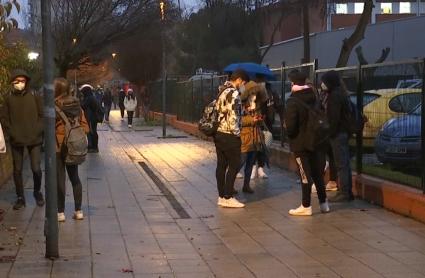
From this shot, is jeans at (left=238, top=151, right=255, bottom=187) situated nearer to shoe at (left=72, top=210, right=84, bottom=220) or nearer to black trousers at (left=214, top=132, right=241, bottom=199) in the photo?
black trousers at (left=214, top=132, right=241, bottom=199)

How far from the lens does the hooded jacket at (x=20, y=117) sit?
915 cm

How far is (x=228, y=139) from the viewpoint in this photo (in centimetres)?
927

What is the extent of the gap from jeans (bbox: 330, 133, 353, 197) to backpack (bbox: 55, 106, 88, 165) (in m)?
3.35

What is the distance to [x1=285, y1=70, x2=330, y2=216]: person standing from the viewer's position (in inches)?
342

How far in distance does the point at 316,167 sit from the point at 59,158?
304 cm

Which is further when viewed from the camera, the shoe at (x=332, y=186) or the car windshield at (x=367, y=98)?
the shoe at (x=332, y=186)

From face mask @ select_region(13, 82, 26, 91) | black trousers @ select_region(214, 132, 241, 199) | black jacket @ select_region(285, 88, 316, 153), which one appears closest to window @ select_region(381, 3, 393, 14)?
black trousers @ select_region(214, 132, 241, 199)

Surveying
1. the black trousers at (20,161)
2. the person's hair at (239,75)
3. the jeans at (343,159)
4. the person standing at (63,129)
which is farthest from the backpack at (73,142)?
the jeans at (343,159)

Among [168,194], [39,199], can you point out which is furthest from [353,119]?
[39,199]

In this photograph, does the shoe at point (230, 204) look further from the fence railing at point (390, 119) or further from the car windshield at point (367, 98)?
the car windshield at point (367, 98)

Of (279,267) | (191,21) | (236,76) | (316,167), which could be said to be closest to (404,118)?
(316,167)

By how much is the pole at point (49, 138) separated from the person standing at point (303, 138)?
319 centimetres

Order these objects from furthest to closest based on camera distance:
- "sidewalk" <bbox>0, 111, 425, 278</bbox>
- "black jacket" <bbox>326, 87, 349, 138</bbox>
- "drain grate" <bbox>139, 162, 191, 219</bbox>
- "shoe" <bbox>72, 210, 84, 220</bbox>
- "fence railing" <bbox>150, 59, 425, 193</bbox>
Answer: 1. "black jacket" <bbox>326, 87, 349, 138</bbox>
2. "drain grate" <bbox>139, 162, 191, 219</bbox>
3. "fence railing" <bbox>150, 59, 425, 193</bbox>
4. "shoe" <bbox>72, 210, 84, 220</bbox>
5. "sidewalk" <bbox>0, 111, 425, 278</bbox>

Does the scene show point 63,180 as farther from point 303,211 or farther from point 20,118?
point 303,211
